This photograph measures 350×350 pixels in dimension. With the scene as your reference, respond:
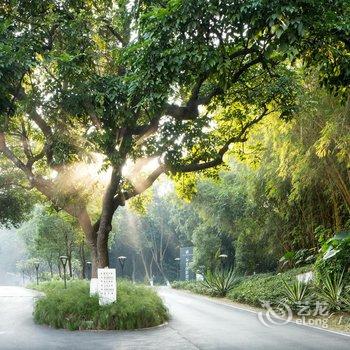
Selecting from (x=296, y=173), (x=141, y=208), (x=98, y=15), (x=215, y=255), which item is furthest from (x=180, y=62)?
(x=215, y=255)

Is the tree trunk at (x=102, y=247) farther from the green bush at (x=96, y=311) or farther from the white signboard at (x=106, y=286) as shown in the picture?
the green bush at (x=96, y=311)

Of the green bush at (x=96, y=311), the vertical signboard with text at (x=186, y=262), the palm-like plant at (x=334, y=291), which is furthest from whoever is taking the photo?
the vertical signboard with text at (x=186, y=262)

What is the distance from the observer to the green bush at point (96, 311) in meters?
12.6

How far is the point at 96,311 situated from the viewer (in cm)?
1294

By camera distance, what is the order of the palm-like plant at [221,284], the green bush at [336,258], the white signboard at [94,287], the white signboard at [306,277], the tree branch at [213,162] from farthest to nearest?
the palm-like plant at [221,284]
the white signboard at [306,277]
the green bush at [336,258]
the tree branch at [213,162]
the white signboard at [94,287]

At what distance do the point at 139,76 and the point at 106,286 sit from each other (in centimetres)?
728

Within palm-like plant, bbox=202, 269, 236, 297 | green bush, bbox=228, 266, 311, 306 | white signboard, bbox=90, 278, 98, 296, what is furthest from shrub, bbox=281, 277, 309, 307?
palm-like plant, bbox=202, 269, 236, 297

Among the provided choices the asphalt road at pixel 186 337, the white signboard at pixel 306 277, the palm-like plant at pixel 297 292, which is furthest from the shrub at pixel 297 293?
the asphalt road at pixel 186 337

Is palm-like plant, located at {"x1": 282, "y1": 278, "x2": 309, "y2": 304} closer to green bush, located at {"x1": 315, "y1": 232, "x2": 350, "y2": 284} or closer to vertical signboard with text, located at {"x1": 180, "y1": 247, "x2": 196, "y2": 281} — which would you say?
green bush, located at {"x1": 315, "y1": 232, "x2": 350, "y2": 284}

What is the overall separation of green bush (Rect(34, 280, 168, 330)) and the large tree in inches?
64.4

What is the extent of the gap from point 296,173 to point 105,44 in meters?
7.93

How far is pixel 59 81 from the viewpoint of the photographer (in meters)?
12.5

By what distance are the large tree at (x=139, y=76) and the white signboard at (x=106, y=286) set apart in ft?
3.30

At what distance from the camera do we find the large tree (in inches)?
294
